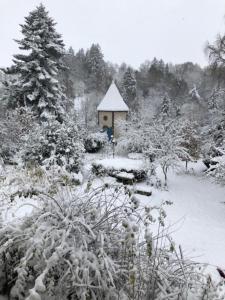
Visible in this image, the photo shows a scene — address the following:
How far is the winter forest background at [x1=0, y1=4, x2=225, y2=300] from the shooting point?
8.14 feet

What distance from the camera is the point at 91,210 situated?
9.77ft

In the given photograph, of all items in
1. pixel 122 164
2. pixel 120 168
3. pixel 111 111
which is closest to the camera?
pixel 120 168

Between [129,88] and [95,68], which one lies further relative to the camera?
[95,68]

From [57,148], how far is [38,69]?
8.37 m

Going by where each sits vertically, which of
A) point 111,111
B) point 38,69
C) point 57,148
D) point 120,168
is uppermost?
point 38,69

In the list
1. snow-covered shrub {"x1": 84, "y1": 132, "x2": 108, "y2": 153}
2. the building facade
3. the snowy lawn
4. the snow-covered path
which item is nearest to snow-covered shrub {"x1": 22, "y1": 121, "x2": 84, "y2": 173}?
the snowy lawn

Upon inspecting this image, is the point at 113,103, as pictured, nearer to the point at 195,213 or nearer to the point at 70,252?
the point at 195,213

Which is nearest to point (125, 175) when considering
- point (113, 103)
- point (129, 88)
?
point (113, 103)

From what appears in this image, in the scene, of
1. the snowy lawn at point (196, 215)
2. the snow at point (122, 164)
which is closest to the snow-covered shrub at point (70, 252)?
the snowy lawn at point (196, 215)

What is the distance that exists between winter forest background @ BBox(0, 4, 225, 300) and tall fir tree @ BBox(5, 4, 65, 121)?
7cm

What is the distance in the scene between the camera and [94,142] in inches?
786

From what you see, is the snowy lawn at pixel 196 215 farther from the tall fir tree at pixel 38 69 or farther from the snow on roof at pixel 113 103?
the snow on roof at pixel 113 103

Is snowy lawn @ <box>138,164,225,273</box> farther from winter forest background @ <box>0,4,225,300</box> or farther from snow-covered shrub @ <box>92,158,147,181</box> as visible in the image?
snow-covered shrub @ <box>92,158,147,181</box>

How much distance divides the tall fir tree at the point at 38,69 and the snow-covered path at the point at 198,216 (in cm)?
855
